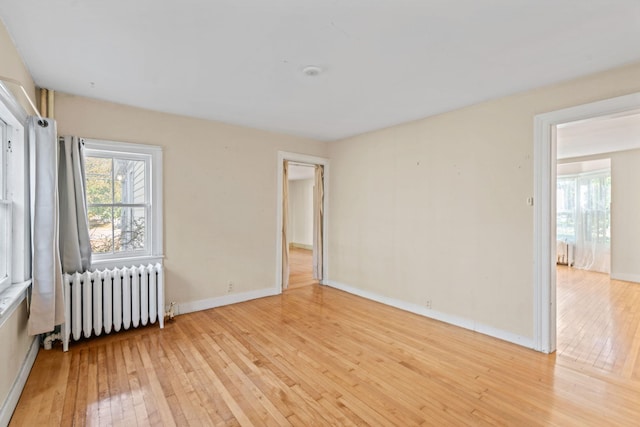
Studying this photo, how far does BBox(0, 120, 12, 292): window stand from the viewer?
2289 mm

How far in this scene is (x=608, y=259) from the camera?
21.4ft

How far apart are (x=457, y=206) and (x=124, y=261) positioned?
3970 mm

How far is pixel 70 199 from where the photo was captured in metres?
3.10

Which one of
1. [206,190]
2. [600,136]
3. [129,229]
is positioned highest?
[600,136]

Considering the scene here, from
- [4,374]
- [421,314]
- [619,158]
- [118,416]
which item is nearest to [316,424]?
[118,416]

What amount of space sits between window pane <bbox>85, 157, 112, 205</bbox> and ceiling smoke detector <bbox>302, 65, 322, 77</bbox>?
253cm

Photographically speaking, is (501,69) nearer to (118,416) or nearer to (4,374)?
(118,416)

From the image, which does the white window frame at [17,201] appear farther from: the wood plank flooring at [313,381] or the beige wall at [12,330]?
the wood plank flooring at [313,381]

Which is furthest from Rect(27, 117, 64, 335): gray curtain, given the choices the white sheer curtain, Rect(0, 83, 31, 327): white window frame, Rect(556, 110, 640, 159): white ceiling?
the white sheer curtain

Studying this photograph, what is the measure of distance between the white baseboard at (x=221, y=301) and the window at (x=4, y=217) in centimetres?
180

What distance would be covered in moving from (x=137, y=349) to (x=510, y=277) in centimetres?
385

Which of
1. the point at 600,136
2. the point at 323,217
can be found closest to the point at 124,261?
the point at 323,217

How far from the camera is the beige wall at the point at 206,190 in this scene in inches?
137

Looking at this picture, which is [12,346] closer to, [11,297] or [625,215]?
[11,297]
